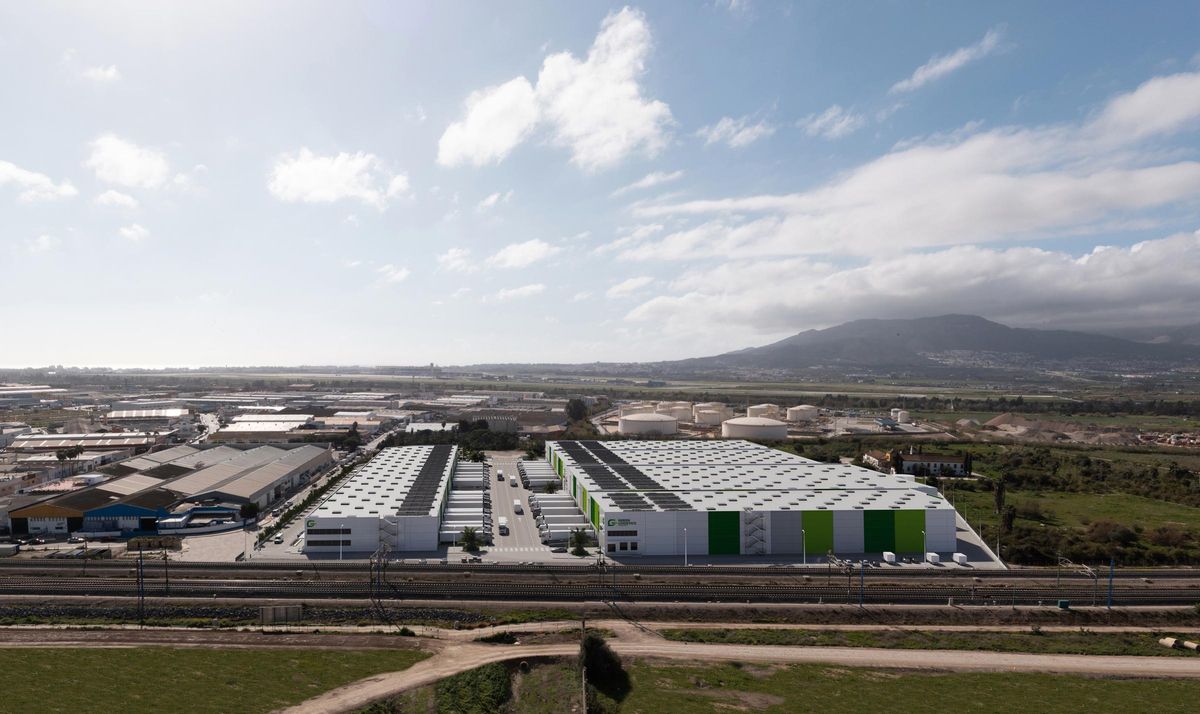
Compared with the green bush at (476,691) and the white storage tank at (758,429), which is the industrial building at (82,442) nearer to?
the green bush at (476,691)

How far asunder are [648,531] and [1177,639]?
30.4 metres

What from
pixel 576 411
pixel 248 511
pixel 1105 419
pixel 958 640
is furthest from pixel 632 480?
pixel 1105 419

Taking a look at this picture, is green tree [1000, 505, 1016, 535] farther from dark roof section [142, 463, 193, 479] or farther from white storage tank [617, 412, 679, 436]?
dark roof section [142, 463, 193, 479]

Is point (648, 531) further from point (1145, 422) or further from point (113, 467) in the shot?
point (1145, 422)

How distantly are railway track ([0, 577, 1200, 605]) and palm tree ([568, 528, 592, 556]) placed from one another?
7626mm

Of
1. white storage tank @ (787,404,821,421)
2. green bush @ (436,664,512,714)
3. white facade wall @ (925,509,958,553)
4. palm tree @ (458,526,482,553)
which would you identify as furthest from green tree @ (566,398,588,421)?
green bush @ (436,664,512,714)

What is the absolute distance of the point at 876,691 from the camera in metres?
27.7

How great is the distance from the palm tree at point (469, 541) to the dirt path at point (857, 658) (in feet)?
58.2

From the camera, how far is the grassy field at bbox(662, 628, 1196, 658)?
32.7 meters

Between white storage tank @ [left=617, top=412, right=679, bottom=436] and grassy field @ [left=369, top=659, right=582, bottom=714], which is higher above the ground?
white storage tank @ [left=617, top=412, right=679, bottom=436]

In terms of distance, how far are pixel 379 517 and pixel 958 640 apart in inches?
1514

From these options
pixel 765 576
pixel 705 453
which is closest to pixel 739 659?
pixel 765 576

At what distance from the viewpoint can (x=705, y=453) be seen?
83000 millimetres

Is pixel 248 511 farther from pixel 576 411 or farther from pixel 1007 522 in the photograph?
pixel 576 411
